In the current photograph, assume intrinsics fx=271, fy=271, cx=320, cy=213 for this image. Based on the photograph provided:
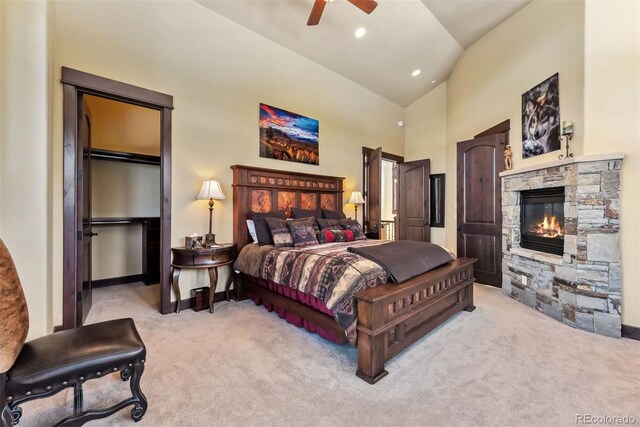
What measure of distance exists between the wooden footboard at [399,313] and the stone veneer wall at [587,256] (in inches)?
42.6

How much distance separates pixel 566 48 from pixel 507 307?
10.4 ft

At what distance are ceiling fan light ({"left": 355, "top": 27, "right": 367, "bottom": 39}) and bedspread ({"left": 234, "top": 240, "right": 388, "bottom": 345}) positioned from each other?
3514 mm

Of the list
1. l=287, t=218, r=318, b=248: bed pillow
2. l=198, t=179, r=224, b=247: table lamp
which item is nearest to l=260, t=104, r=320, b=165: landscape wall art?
l=198, t=179, r=224, b=247: table lamp

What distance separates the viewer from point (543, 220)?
142 inches

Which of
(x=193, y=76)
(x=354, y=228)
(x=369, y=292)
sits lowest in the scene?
(x=369, y=292)

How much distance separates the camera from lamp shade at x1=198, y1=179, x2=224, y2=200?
3369 millimetres

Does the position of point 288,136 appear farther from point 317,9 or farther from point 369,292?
point 369,292

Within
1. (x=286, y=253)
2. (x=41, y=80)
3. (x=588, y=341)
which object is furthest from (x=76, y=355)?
(x=588, y=341)

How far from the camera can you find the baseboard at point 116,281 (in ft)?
14.2

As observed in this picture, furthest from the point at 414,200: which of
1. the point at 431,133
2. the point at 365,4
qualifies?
the point at 365,4

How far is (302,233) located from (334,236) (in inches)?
21.7

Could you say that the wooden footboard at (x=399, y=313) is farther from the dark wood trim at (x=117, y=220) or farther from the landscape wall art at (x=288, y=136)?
the dark wood trim at (x=117, y=220)

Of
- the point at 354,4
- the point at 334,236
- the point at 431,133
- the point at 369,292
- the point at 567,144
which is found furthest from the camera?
the point at 431,133

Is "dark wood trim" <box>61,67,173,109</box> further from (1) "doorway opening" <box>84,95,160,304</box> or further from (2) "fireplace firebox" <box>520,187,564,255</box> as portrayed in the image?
(2) "fireplace firebox" <box>520,187,564,255</box>
